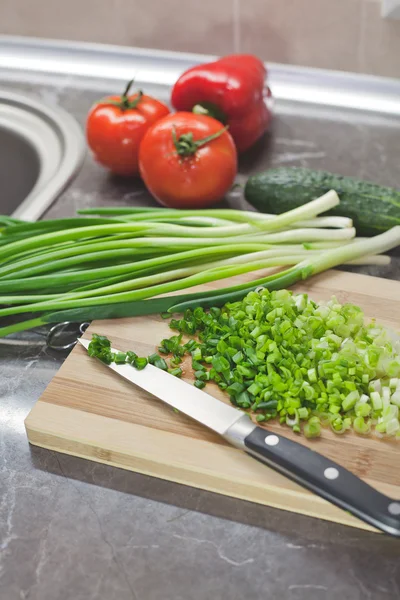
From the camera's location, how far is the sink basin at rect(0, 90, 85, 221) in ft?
5.23

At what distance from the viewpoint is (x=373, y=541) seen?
2.75 ft

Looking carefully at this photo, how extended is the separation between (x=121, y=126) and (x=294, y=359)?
26.2 inches

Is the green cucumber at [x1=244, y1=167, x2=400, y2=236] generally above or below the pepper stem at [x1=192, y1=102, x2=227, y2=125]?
below

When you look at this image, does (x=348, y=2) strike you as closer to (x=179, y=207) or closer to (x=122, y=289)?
(x=179, y=207)

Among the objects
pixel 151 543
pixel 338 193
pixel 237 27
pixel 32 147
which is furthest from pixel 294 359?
pixel 237 27

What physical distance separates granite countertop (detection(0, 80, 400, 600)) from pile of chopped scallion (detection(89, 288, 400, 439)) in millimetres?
136

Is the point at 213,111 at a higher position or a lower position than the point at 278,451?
higher

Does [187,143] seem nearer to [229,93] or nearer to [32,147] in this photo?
[229,93]

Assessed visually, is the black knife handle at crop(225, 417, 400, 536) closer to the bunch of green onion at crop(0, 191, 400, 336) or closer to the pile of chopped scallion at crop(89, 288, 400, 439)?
the pile of chopped scallion at crop(89, 288, 400, 439)

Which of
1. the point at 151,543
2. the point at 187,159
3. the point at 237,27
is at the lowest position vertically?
the point at 151,543

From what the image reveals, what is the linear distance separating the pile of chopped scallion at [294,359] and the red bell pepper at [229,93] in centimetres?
52

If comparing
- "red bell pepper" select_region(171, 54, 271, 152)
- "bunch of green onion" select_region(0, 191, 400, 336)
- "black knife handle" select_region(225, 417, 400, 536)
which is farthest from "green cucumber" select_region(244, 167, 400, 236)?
"black knife handle" select_region(225, 417, 400, 536)

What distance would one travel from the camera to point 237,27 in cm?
186

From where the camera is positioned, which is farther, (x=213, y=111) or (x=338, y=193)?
(x=213, y=111)
